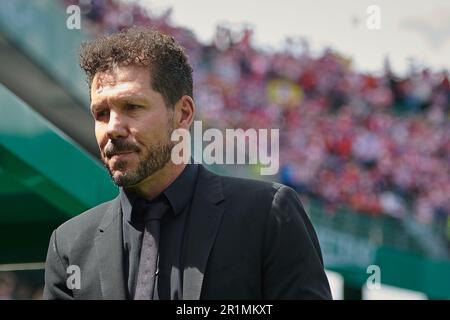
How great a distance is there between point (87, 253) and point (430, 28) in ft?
10.2

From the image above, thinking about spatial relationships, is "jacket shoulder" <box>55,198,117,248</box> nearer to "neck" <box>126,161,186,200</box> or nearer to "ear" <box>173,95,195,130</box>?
"neck" <box>126,161,186,200</box>

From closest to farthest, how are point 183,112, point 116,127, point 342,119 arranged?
point 116,127 → point 183,112 → point 342,119

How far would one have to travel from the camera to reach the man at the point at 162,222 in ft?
4.49

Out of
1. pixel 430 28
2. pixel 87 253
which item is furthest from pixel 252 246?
pixel 430 28

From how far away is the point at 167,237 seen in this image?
142 cm

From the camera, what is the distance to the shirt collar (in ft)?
4.75

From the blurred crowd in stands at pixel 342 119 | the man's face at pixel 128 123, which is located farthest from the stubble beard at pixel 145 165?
the blurred crowd in stands at pixel 342 119

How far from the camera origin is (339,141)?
19.3 feet

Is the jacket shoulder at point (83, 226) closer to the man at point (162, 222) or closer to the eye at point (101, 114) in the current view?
the man at point (162, 222)

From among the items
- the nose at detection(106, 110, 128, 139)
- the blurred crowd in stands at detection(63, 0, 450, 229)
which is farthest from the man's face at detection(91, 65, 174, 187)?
the blurred crowd in stands at detection(63, 0, 450, 229)

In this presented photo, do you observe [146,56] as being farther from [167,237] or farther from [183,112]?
[167,237]

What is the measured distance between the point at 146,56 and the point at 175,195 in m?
0.25

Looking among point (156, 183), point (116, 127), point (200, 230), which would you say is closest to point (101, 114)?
point (116, 127)
